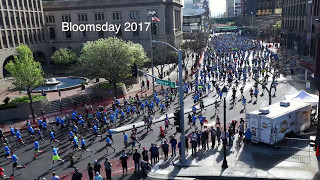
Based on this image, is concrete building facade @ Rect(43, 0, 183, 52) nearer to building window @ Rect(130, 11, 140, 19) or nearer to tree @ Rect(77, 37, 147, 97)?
building window @ Rect(130, 11, 140, 19)

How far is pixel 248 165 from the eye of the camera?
633 inches

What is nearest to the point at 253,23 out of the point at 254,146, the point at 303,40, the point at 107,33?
the point at 303,40

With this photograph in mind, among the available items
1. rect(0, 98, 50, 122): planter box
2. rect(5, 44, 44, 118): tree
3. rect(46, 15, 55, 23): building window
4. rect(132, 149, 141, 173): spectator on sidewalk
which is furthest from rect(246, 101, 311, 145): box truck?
rect(46, 15, 55, 23): building window

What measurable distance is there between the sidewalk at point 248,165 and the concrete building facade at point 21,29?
47.8m

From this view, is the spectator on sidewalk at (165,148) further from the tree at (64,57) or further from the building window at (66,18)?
the building window at (66,18)

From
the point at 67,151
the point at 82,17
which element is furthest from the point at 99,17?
the point at 67,151

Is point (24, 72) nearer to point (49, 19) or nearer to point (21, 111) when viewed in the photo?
point (21, 111)

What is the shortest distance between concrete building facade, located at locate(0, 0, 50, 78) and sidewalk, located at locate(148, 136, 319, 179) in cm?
4781

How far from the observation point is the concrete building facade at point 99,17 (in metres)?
66.9

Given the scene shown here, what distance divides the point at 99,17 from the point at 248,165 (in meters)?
60.2

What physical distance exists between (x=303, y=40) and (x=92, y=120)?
50405 mm

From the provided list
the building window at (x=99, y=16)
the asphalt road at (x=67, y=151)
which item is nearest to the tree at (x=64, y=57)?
the building window at (x=99, y=16)

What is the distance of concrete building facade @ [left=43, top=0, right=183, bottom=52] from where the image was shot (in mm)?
66875

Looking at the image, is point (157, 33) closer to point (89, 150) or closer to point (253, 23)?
point (89, 150)
